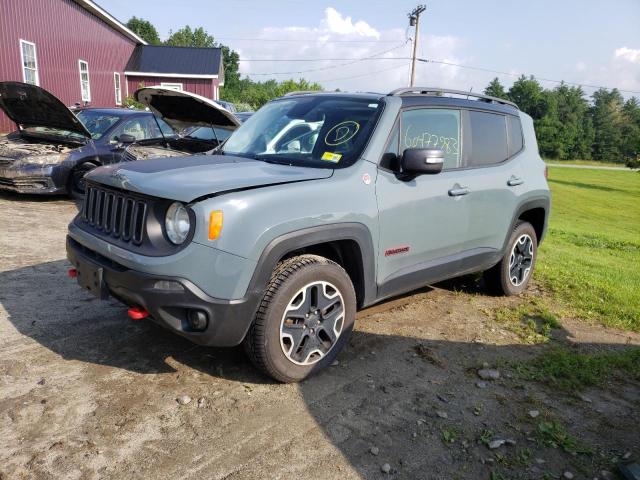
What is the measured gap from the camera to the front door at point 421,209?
3.70 metres

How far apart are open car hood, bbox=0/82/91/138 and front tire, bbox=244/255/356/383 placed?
6197mm

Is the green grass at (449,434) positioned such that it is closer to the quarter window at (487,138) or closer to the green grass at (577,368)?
the green grass at (577,368)

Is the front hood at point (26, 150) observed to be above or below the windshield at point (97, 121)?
below

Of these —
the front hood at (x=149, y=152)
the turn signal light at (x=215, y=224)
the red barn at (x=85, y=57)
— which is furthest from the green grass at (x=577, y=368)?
the red barn at (x=85, y=57)

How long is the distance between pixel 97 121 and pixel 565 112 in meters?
89.1

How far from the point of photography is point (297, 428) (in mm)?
2896

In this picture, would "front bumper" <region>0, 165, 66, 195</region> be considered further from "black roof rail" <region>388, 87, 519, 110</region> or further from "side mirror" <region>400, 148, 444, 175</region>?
"side mirror" <region>400, 148, 444, 175</region>

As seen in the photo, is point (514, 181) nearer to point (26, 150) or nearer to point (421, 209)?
point (421, 209)

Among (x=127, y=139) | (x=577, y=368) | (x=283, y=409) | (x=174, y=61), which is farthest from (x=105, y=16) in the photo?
(x=577, y=368)

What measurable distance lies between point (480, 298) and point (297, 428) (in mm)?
3049

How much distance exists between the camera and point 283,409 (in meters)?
3.07

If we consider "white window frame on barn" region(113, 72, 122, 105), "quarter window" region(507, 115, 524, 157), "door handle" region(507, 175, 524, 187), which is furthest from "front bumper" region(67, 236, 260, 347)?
"white window frame on barn" region(113, 72, 122, 105)

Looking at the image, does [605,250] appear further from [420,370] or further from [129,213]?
[129,213]

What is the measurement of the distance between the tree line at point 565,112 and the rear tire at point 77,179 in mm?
61651
